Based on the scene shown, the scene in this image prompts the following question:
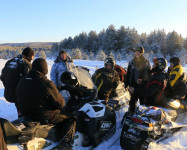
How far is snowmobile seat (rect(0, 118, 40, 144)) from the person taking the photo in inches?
82.2

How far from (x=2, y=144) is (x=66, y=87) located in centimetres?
171

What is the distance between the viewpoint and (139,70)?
4.44 meters

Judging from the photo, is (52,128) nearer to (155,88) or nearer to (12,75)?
(12,75)

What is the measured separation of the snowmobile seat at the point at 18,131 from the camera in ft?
6.85

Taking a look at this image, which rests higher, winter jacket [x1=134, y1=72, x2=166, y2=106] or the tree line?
the tree line

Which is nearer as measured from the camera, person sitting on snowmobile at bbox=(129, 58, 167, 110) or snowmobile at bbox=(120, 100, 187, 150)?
snowmobile at bbox=(120, 100, 187, 150)

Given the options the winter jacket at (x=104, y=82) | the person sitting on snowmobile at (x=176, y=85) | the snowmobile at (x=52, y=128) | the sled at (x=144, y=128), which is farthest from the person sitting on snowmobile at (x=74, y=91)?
the person sitting on snowmobile at (x=176, y=85)

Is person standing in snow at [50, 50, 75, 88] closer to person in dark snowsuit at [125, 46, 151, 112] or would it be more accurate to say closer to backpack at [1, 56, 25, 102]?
backpack at [1, 56, 25, 102]

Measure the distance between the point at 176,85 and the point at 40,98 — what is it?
10.6ft

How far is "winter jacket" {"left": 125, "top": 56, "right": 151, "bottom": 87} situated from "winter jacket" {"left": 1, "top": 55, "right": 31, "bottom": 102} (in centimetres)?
251

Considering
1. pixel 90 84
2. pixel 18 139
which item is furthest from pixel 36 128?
pixel 90 84

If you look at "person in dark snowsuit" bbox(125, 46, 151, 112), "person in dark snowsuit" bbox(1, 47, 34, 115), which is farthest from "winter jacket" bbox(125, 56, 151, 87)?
"person in dark snowsuit" bbox(1, 47, 34, 115)

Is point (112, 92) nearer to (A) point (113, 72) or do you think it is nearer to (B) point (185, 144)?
(A) point (113, 72)

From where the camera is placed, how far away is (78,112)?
3270 mm
